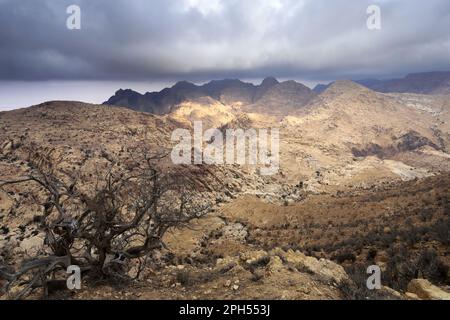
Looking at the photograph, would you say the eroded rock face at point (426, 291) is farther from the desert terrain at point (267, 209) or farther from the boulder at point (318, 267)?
the boulder at point (318, 267)

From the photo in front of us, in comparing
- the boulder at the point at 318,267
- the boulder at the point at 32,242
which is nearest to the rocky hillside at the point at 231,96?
the boulder at the point at 32,242

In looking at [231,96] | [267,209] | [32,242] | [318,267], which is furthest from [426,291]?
[231,96]

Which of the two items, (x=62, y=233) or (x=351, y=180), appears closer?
(x=62, y=233)

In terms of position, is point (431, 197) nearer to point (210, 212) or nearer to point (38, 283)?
point (210, 212)

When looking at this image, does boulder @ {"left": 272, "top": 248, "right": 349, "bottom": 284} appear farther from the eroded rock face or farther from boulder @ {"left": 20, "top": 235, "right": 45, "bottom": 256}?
boulder @ {"left": 20, "top": 235, "right": 45, "bottom": 256}

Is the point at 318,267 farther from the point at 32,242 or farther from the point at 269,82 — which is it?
the point at 269,82

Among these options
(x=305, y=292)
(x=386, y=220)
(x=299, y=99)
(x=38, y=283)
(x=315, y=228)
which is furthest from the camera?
(x=299, y=99)

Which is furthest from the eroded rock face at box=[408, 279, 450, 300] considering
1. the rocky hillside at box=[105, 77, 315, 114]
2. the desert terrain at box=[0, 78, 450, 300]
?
the rocky hillside at box=[105, 77, 315, 114]

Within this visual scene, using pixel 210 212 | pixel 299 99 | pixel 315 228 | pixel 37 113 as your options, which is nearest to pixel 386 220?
pixel 315 228
